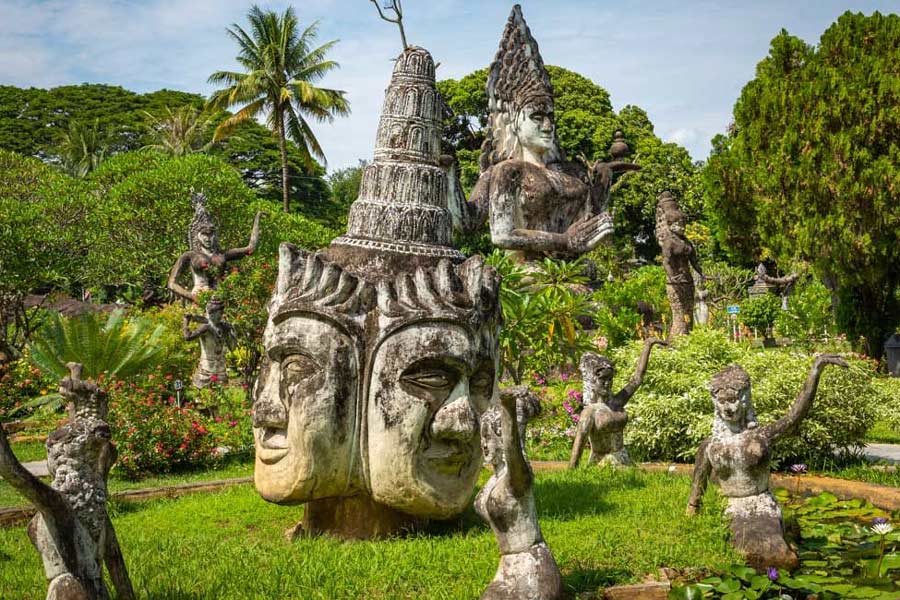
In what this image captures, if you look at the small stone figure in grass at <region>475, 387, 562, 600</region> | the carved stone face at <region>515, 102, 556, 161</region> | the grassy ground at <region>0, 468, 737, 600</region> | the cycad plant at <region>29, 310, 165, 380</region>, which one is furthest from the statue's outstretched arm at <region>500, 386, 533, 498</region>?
the carved stone face at <region>515, 102, 556, 161</region>

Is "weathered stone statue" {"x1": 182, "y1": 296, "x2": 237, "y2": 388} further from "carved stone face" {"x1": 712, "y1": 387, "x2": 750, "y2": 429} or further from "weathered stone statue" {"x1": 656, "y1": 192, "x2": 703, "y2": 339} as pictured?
"carved stone face" {"x1": 712, "y1": 387, "x2": 750, "y2": 429}

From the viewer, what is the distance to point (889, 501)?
5969mm

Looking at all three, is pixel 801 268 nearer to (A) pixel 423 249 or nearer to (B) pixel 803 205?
(B) pixel 803 205

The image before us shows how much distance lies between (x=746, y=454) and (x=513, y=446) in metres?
1.91

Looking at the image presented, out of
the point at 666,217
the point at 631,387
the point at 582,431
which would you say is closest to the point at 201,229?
the point at 666,217

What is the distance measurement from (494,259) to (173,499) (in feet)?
21.6

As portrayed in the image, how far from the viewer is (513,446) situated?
3578 millimetres

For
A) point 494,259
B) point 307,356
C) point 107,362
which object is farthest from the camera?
point 494,259

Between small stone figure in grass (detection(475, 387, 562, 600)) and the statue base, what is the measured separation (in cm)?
145

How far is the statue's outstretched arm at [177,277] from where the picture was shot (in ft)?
46.1

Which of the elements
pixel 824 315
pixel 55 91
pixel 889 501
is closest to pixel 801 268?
pixel 824 315

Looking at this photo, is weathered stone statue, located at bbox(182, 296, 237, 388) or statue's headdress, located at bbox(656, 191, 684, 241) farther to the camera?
statue's headdress, located at bbox(656, 191, 684, 241)

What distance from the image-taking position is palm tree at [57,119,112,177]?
37125 millimetres

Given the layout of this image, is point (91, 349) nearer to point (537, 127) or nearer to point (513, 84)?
point (537, 127)
